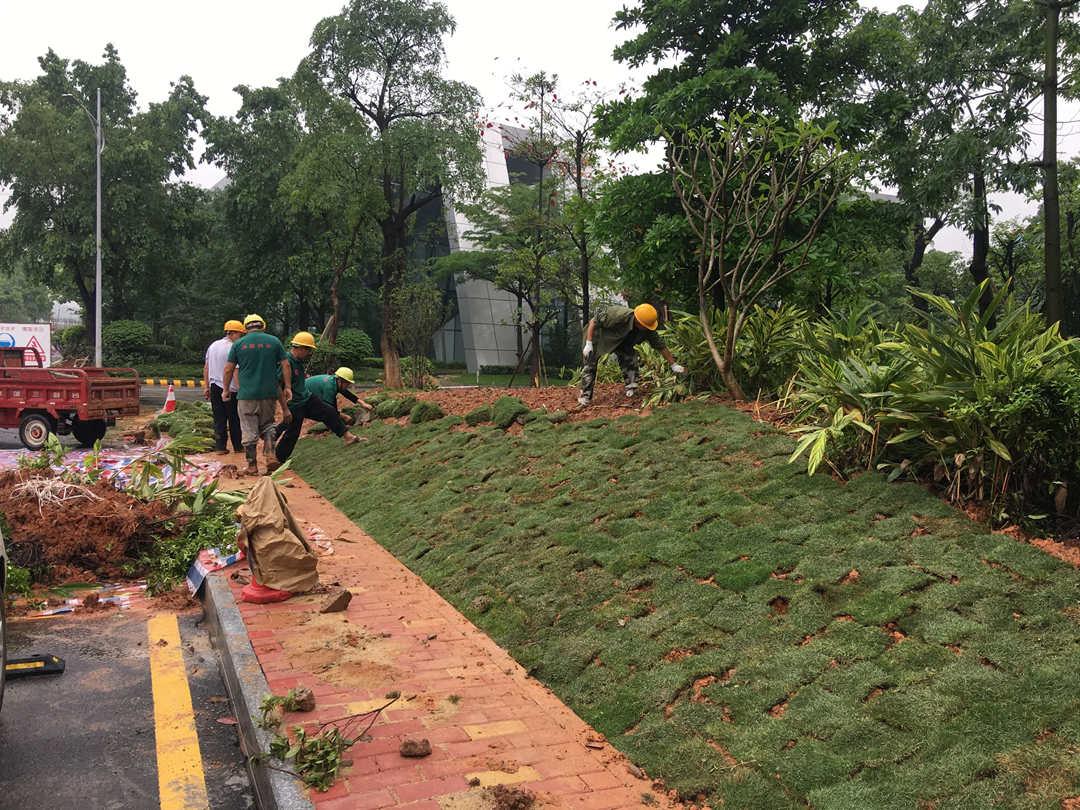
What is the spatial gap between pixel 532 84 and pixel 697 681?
17469 mm

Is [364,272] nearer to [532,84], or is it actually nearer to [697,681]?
[532,84]

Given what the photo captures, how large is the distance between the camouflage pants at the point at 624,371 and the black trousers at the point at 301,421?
3287 millimetres

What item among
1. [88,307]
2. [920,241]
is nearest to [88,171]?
[88,307]

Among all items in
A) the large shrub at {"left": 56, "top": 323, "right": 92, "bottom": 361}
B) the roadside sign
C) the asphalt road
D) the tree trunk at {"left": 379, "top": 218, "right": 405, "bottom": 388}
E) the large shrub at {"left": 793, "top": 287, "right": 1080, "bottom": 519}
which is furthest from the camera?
the large shrub at {"left": 56, "top": 323, "right": 92, "bottom": 361}

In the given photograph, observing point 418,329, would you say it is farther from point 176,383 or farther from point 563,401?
point 176,383

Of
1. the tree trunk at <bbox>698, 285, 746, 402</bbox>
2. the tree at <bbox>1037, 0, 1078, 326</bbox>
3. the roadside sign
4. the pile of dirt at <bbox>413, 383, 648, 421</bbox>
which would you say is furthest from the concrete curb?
the roadside sign

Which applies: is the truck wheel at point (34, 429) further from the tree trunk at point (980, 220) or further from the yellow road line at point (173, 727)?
the tree trunk at point (980, 220)

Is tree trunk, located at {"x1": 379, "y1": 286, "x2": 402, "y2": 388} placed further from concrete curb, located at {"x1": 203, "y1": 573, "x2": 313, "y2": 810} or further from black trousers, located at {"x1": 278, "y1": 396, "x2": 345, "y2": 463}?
concrete curb, located at {"x1": 203, "y1": 573, "x2": 313, "y2": 810}

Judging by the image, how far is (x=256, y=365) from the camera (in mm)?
9188

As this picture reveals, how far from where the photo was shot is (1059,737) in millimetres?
2975

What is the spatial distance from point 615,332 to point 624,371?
18.2 inches

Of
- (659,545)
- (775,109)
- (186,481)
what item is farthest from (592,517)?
(775,109)

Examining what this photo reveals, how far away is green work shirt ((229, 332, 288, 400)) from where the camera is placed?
30.1 feet

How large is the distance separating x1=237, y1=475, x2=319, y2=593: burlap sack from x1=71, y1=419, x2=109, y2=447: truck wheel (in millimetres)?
9272
